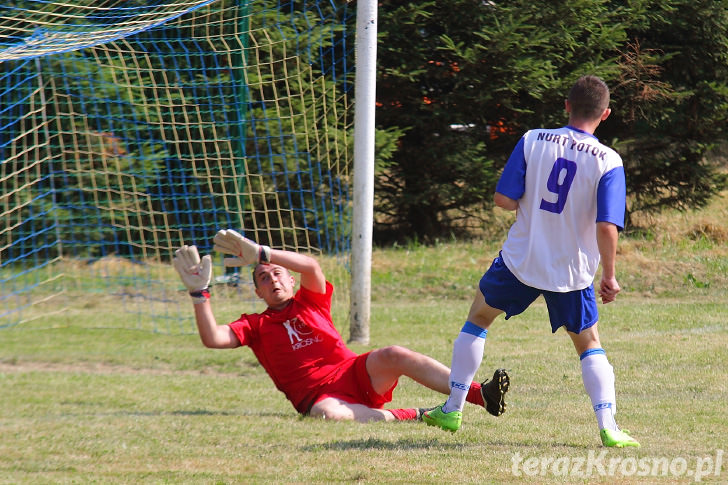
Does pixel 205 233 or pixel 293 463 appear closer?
pixel 293 463

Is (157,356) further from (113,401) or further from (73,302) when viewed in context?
(73,302)

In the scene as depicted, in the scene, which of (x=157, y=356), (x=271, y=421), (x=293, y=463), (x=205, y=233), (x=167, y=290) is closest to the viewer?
(x=293, y=463)

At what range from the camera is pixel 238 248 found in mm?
4637

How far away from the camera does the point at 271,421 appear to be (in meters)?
5.18

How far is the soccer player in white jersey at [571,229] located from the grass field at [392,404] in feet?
1.65

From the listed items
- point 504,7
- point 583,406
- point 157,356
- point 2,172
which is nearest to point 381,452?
point 583,406

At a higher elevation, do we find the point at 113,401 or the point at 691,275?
the point at 113,401

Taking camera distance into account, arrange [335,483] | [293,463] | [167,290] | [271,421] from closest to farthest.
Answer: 1. [335,483]
2. [293,463]
3. [271,421]
4. [167,290]

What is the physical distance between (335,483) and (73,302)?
697 cm

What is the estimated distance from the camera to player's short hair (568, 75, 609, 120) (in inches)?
170

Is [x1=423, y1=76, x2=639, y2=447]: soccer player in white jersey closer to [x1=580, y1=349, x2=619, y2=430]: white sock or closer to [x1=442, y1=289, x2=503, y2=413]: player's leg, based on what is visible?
[x1=580, y1=349, x2=619, y2=430]: white sock

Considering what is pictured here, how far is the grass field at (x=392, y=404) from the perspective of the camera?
3942 mm

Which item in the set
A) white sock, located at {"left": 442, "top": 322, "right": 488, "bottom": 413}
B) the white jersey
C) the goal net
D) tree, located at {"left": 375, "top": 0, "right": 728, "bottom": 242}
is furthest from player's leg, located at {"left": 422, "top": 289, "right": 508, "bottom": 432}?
tree, located at {"left": 375, "top": 0, "right": 728, "bottom": 242}

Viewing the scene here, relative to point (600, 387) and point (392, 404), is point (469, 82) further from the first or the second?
point (600, 387)
